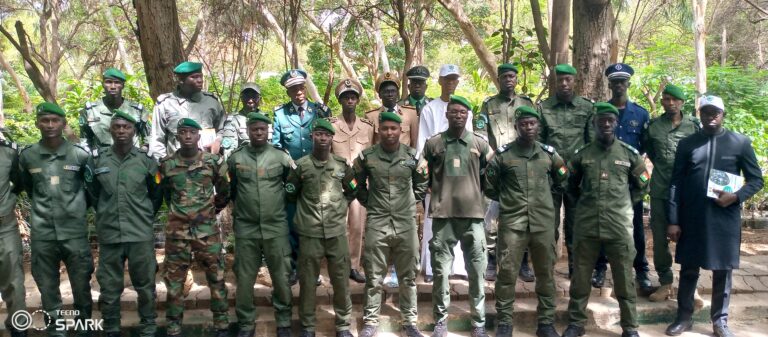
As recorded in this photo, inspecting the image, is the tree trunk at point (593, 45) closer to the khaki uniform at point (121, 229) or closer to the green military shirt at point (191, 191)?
the green military shirt at point (191, 191)

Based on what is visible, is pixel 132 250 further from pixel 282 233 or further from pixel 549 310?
pixel 549 310

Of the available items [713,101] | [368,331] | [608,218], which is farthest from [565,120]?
[368,331]

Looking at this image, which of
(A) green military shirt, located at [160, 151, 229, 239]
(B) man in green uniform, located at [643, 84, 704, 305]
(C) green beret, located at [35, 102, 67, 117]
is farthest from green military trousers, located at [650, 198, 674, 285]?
(C) green beret, located at [35, 102, 67, 117]

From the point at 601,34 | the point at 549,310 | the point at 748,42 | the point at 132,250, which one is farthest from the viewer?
the point at 748,42

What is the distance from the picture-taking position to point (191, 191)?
4.80 m

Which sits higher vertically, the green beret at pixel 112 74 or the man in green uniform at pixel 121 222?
the green beret at pixel 112 74

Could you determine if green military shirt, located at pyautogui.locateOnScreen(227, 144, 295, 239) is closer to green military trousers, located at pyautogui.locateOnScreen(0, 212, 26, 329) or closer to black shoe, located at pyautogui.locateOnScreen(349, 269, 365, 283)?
black shoe, located at pyautogui.locateOnScreen(349, 269, 365, 283)

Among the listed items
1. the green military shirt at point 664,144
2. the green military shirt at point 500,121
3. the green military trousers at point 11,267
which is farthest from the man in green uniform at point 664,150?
the green military trousers at point 11,267

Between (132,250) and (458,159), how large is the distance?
270 centimetres

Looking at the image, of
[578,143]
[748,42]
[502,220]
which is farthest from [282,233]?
[748,42]

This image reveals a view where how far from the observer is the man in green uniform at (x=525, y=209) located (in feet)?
16.1

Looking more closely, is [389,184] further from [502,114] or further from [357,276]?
[502,114]

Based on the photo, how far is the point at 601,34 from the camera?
6281 millimetres

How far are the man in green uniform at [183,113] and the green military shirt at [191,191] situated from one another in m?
0.49
